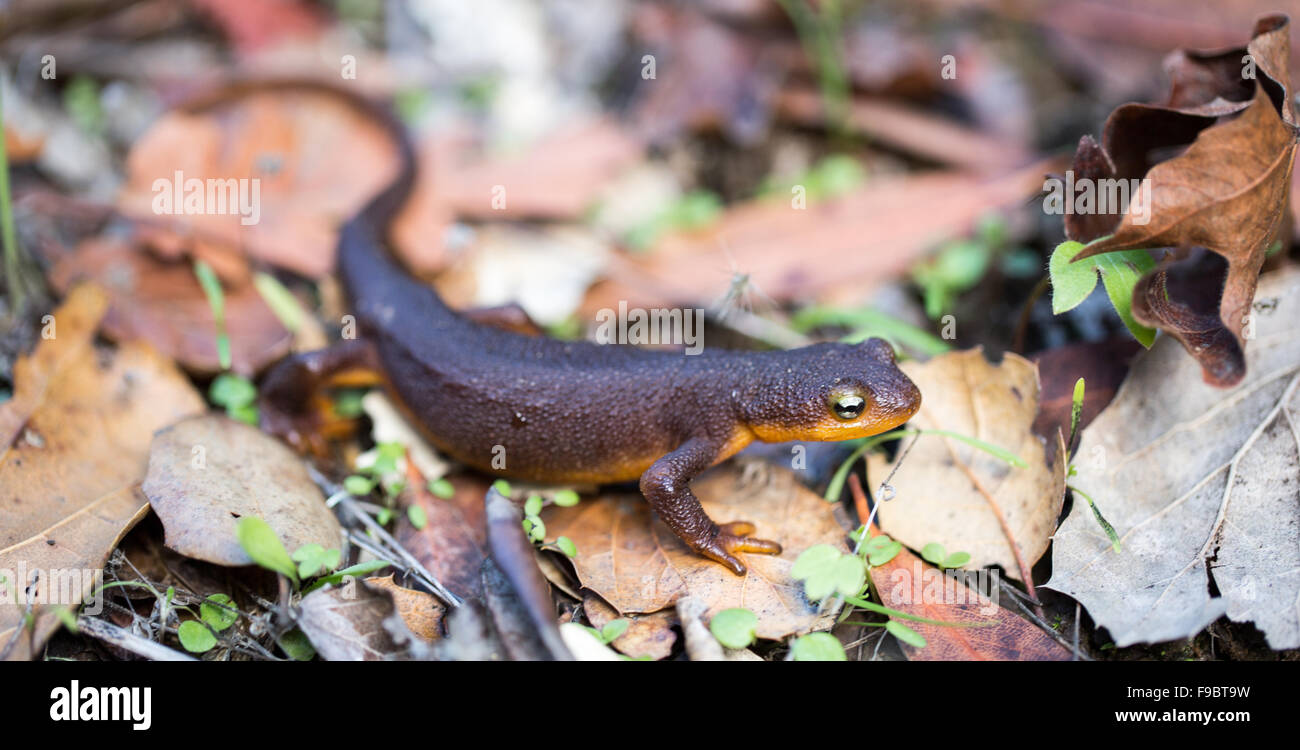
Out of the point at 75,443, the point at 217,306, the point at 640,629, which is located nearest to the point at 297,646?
the point at 640,629

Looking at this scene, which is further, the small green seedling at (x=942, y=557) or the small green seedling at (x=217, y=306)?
the small green seedling at (x=217, y=306)

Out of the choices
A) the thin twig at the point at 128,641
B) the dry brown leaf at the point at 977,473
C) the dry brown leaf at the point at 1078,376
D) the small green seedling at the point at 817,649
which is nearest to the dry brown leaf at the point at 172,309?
the thin twig at the point at 128,641

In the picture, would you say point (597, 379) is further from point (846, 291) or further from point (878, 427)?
point (846, 291)

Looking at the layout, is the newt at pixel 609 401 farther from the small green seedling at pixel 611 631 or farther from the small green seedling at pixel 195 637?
the small green seedling at pixel 195 637

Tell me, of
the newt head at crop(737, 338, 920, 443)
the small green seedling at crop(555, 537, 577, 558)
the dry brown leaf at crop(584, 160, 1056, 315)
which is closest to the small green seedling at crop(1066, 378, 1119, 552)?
the newt head at crop(737, 338, 920, 443)

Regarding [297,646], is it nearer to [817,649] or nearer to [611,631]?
[611,631]

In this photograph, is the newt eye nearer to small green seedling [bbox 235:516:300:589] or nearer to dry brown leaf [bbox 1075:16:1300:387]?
dry brown leaf [bbox 1075:16:1300:387]
